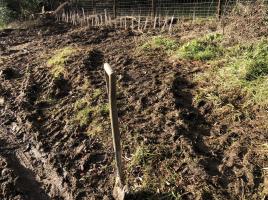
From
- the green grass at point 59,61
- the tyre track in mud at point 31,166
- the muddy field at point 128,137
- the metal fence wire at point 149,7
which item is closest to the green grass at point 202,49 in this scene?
the muddy field at point 128,137

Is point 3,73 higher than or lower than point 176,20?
lower

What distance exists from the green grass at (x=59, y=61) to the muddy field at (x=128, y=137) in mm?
98

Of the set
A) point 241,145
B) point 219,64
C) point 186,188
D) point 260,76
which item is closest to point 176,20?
point 219,64

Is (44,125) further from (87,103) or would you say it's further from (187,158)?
(187,158)

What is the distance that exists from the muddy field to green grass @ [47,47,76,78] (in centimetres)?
10

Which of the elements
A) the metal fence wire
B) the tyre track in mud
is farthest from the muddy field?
the metal fence wire

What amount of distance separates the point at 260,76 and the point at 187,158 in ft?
6.13

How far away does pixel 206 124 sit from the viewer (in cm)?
438

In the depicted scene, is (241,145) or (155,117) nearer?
(241,145)

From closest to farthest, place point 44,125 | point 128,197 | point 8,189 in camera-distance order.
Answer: point 128,197 → point 8,189 → point 44,125

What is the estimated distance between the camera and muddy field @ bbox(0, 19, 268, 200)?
141 inches

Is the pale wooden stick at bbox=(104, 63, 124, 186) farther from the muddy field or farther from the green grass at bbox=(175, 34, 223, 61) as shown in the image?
the green grass at bbox=(175, 34, 223, 61)

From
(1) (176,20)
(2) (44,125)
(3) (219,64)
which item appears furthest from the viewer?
(1) (176,20)

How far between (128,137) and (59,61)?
9.55 feet
